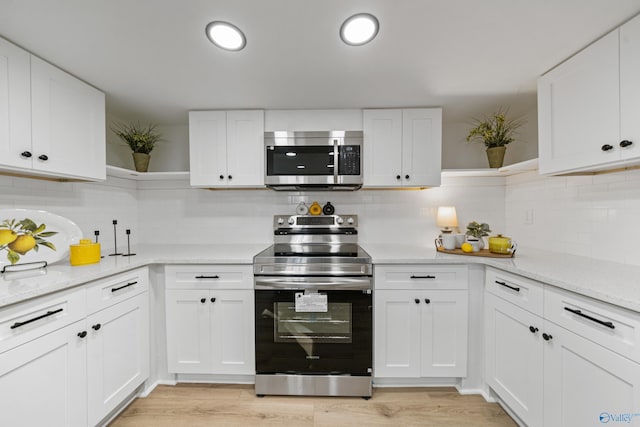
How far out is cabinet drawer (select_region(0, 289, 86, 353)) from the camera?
105 centimetres

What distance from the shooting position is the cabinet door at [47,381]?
3.48 ft

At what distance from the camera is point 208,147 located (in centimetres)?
222

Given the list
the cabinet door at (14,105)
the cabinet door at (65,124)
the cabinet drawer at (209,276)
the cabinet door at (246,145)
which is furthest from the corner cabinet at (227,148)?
the cabinet door at (14,105)

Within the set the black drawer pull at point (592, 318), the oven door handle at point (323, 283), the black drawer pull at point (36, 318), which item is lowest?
the oven door handle at point (323, 283)

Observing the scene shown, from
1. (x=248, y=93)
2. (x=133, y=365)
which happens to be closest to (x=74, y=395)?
(x=133, y=365)

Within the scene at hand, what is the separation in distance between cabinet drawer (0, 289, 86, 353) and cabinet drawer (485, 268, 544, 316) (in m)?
2.37

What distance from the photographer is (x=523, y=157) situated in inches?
92.8

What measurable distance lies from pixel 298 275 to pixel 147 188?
1.89 meters

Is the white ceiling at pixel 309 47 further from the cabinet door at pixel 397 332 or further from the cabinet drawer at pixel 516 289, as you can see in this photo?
the cabinet door at pixel 397 332

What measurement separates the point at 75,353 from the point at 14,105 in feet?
4.28

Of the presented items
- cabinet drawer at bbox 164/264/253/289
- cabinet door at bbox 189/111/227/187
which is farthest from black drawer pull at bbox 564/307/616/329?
cabinet door at bbox 189/111/227/187

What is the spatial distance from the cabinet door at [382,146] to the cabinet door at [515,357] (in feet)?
3.74

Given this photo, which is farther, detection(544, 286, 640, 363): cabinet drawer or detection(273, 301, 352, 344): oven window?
detection(273, 301, 352, 344): oven window

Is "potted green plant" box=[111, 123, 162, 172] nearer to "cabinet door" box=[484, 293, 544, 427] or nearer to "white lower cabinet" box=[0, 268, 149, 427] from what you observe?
"white lower cabinet" box=[0, 268, 149, 427]
